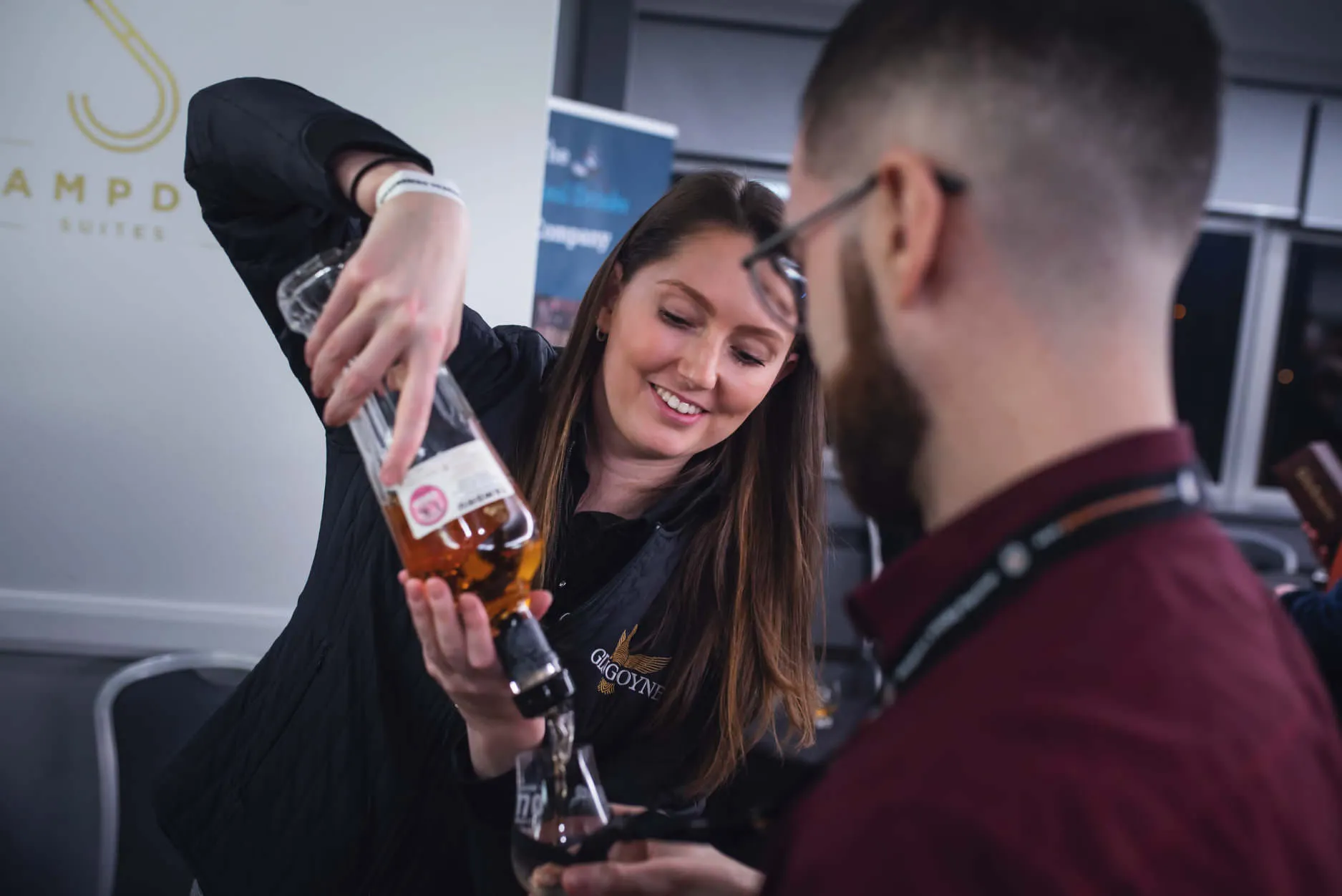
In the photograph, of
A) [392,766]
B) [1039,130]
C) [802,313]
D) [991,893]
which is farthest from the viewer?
[392,766]

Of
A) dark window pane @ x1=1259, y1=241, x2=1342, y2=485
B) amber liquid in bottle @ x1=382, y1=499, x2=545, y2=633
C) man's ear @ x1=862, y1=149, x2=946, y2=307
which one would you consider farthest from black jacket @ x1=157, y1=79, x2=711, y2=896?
dark window pane @ x1=1259, y1=241, x2=1342, y2=485

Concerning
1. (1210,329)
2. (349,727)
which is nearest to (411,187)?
(349,727)

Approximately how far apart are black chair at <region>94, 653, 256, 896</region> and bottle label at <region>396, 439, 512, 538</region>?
1249 millimetres

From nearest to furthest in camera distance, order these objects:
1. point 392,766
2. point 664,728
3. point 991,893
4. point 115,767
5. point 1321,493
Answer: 1. point 991,893
2. point 392,766
3. point 664,728
4. point 115,767
5. point 1321,493

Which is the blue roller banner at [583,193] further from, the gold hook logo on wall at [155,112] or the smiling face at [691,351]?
the smiling face at [691,351]

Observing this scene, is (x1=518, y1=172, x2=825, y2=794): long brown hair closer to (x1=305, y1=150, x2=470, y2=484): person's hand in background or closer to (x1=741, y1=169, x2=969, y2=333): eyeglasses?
(x1=741, y1=169, x2=969, y2=333): eyeglasses

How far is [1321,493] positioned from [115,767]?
9.22 ft

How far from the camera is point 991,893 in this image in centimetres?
41

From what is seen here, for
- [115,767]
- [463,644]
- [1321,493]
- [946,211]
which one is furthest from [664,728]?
[1321,493]

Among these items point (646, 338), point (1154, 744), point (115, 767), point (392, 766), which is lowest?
point (115, 767)

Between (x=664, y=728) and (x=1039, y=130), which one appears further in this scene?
(x=664, y=728)

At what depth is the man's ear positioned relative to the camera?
0.59m

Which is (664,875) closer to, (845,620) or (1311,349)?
(845,620)

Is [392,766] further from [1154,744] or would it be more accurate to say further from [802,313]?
[1154,744]
